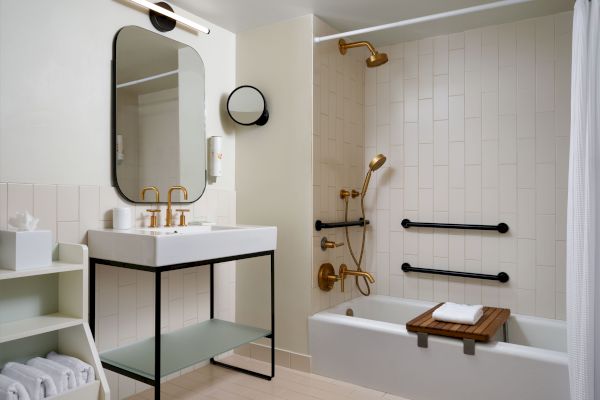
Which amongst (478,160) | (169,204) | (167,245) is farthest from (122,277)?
(478,160)

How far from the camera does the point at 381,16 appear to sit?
9.48ft

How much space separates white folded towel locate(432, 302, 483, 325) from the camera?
245cm

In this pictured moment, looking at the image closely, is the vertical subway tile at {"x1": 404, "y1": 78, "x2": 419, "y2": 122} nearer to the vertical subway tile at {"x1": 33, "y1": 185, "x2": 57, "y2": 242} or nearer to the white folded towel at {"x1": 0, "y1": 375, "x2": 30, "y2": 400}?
the vertical subway tile at {"x1": 33, "y1": 185, "x2": 57, "y2": 242}

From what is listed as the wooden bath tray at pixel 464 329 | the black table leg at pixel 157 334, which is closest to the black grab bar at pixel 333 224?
the wooden bath tray at pixel 464 329

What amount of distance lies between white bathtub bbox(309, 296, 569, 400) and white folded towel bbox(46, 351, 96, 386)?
1331 millimetres

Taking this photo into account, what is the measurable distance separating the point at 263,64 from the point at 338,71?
0.53 meters

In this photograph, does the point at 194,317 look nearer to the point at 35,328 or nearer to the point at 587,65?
the point at 35,328

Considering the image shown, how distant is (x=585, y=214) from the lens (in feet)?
6.23

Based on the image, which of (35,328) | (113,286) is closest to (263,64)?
(113,286)

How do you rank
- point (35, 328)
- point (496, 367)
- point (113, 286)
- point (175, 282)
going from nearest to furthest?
point (35, 328) < point (496, 367) < point (113, 286) < point (175, 282)

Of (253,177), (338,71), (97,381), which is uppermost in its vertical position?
(338,71)

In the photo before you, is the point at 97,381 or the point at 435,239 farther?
the point at 435,239

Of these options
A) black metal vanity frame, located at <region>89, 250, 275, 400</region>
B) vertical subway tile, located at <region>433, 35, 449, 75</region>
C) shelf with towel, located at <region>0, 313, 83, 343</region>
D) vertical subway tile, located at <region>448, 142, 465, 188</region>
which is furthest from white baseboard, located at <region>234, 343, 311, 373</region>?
vertical subway tile, located at <region>433, 35, 449, 75</region>

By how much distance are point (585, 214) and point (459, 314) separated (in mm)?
900
